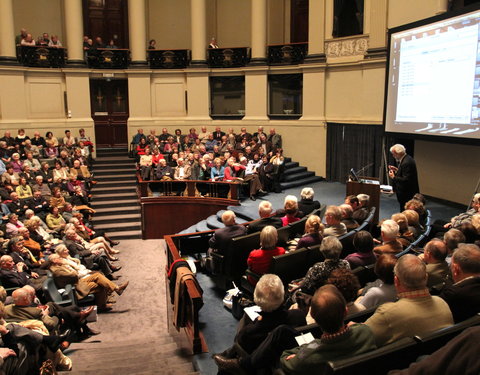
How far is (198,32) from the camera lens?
14.5 metres

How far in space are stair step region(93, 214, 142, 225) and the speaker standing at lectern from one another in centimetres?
643

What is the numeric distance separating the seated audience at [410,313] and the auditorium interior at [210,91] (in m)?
5.75

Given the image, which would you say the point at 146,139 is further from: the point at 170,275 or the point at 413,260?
the point at 413,260

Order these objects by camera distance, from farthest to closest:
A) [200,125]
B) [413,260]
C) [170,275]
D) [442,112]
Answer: [200,125] < [442,112] < [170,275] < [413,260]

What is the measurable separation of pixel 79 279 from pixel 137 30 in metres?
10.1

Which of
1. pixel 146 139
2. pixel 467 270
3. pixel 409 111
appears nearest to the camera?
pixel 467 270

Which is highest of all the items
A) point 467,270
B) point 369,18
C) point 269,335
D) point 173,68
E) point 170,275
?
point 369,18

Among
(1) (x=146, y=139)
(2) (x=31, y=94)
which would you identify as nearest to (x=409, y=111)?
(1) (x=146, y=139)

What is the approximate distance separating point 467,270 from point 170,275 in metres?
3.08

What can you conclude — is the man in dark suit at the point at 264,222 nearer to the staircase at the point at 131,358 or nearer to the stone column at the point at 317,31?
the staircase at the point at 131,358

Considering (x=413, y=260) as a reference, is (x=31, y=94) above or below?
above

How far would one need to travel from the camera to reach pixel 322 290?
2246mm

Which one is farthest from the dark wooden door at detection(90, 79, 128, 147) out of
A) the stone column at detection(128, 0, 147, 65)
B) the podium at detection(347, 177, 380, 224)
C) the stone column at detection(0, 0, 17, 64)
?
the podium at detection(347, 177, 380, 224)

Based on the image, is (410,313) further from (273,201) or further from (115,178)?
(115,178)
